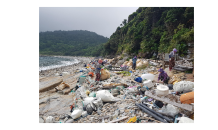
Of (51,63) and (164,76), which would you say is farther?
(51,63)

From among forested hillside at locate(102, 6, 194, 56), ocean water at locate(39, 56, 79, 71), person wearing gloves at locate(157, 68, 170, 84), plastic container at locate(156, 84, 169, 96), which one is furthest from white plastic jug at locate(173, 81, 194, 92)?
ocean water at locate(39, 56, 79, 71)

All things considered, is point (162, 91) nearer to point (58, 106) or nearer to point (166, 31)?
point (58, 106)

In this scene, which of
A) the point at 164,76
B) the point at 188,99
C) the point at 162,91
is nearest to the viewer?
the point at 188,99

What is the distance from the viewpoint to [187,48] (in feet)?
34.5

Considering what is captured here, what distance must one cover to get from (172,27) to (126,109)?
1693 centimetres

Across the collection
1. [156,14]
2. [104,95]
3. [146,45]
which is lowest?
[104,95]

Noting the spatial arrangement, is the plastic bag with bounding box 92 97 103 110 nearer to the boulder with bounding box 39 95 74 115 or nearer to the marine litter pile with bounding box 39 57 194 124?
the marine litter pile with bounding box 39 57 194 124

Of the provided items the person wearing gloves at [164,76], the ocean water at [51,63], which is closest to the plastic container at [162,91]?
the person wearing gloves at [164,76]

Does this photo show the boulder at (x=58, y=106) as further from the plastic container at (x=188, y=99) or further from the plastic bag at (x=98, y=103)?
the plastic container at (x=188, y=99)

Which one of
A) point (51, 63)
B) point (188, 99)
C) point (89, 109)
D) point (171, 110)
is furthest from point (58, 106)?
point (51, 63)
